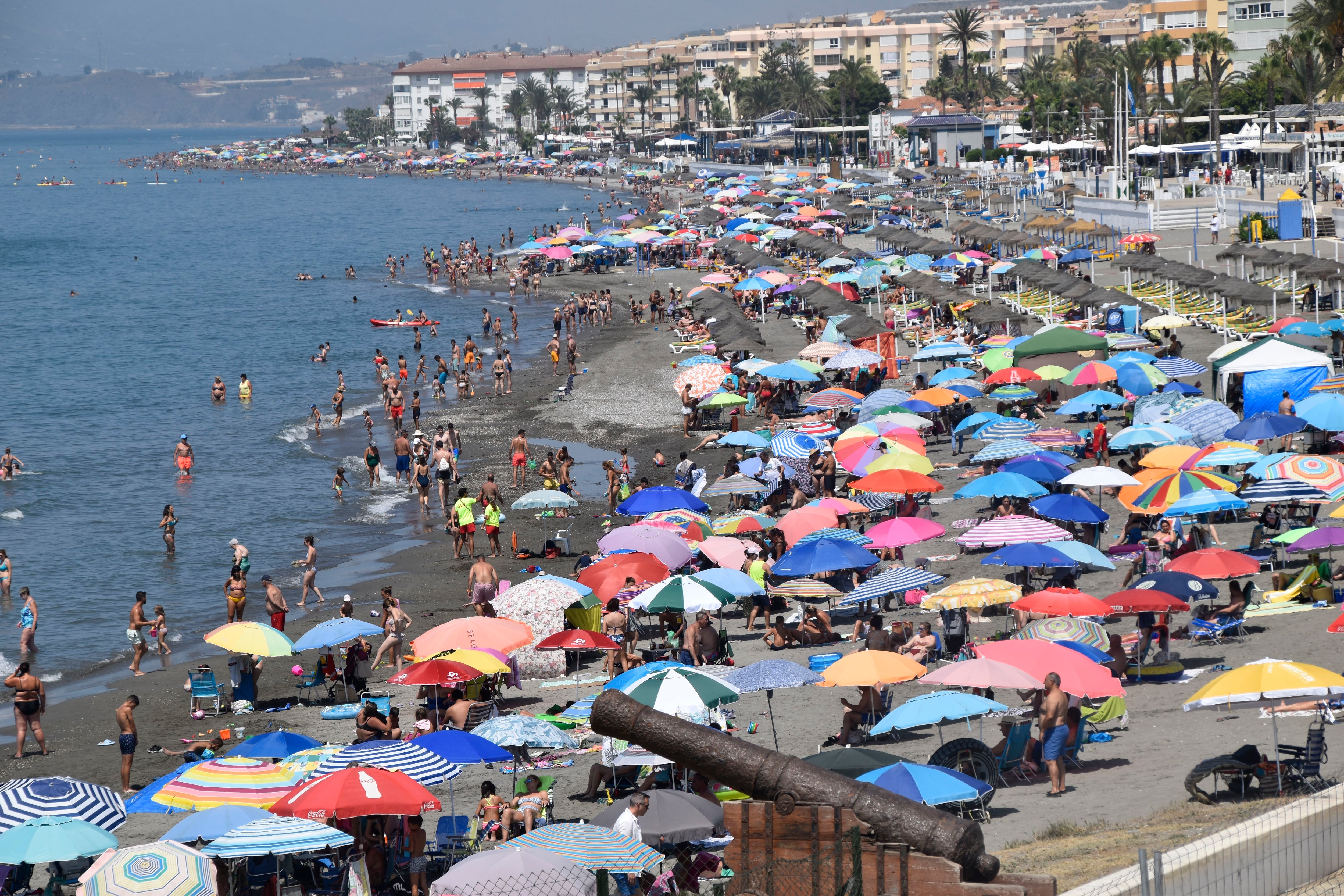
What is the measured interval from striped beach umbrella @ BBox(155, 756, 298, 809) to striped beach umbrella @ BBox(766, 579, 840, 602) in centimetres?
735

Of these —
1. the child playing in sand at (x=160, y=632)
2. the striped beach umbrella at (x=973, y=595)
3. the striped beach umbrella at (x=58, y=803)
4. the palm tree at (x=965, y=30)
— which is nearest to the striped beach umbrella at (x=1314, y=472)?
the striped beach umbrella at (x=973, y=595)

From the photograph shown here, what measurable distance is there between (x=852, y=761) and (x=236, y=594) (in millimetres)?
12184

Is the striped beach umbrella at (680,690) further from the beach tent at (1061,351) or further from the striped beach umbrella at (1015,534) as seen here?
the beach tent at (1061,351)

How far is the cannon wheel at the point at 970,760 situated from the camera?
11.0m

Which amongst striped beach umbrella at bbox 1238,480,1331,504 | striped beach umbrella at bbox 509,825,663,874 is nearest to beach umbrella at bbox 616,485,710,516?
striped beach umbrella at bbox 1238,480,1331,504

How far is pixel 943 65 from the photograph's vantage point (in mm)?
135500

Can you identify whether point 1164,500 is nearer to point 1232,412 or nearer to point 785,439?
point 1232,412

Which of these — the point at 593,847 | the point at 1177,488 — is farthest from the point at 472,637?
the point at 1177,488

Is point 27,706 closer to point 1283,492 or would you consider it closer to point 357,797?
point 357,797

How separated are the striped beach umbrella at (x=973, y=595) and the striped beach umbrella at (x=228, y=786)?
696 cm

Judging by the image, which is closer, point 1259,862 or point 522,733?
point 1259,862

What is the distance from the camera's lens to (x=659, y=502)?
67.7 feet

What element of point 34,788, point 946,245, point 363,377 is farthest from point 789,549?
point 946,245

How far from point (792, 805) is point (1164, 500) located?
36.8 feet
